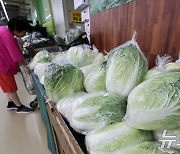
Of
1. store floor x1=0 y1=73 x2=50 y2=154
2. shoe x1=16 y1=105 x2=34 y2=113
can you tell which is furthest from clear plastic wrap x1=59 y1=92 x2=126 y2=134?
shoe x1=16 y1=105 x2=34 y2=113

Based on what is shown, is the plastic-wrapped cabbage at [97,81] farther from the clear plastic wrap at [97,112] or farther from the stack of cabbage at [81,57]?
the stack of cabbage at [81,57]

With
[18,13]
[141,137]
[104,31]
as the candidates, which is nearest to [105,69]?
[141,137]

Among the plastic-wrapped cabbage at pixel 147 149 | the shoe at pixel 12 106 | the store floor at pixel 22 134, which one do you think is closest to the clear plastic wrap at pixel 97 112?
the plastic-wrapped cabbage at pixel 147 149

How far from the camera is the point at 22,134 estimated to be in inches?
81.0

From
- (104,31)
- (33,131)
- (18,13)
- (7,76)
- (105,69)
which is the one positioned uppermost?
(18,13)

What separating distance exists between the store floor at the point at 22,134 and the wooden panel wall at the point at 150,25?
1463 millimetres

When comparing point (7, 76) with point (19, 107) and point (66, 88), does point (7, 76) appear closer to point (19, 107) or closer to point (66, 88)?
point (19, 107)

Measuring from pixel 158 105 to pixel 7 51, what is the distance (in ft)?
7.22

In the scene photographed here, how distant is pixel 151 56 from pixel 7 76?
2092 millimetres

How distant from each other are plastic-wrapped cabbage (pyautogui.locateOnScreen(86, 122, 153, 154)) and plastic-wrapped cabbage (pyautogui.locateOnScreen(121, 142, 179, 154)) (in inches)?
0.5

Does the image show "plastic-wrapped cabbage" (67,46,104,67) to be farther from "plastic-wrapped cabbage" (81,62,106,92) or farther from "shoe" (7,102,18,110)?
"shoe" (7,102,18,110)

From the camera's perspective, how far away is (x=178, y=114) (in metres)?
0.39

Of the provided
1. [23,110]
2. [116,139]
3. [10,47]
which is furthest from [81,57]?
[23,110]

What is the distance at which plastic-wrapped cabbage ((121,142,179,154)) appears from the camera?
40cm
